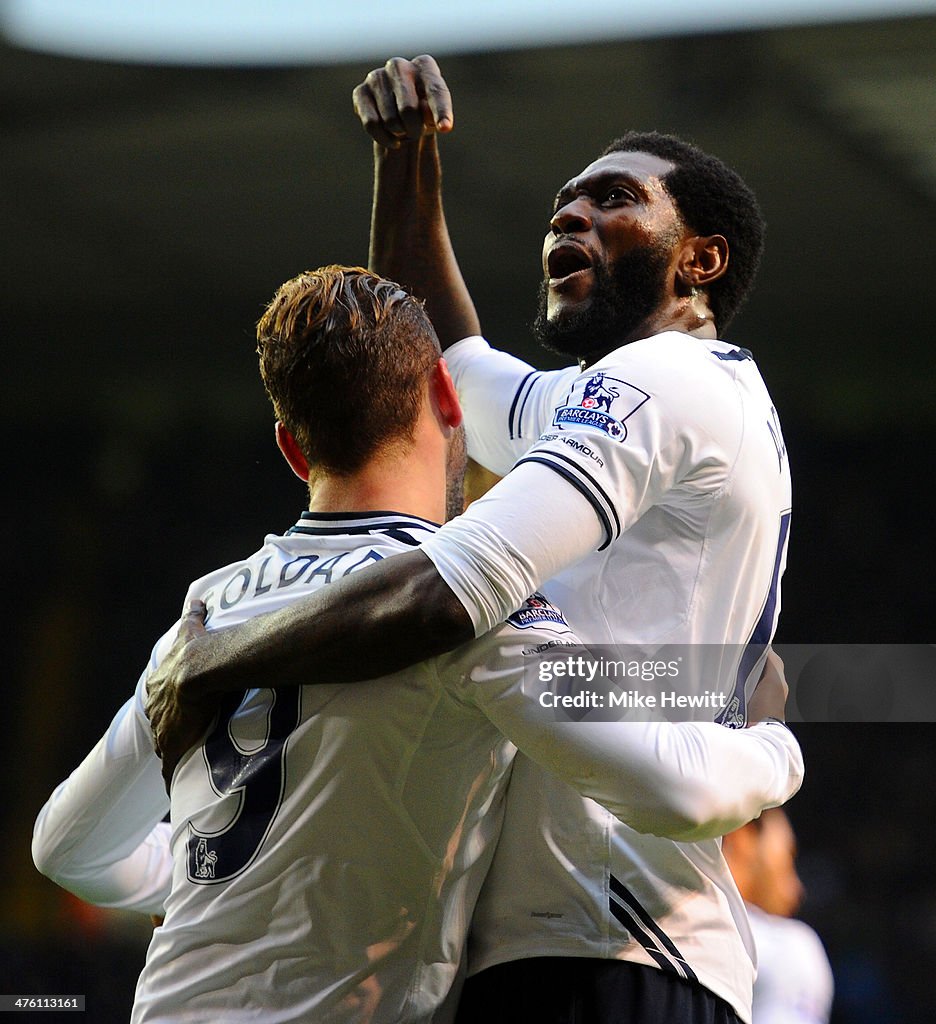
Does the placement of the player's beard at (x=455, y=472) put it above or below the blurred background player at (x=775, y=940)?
above

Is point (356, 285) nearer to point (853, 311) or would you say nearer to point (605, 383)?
point (605, 383)

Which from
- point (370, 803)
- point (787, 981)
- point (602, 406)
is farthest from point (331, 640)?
point (787, 981)

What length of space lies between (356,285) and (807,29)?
480 cm

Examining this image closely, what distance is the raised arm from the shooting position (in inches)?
93.4

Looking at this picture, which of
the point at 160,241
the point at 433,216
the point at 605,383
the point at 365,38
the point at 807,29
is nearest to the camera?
the point at 605,383

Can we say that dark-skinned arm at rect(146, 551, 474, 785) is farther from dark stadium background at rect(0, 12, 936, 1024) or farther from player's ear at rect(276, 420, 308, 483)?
dark stadium background at rect(0, 12, 936, 1024)

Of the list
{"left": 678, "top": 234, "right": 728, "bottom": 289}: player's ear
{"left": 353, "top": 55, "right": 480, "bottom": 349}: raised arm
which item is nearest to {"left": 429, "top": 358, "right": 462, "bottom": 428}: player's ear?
{"left": 678, "top": 234, "right": 728, "bottom": 289}: player's ear

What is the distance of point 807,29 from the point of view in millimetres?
5789

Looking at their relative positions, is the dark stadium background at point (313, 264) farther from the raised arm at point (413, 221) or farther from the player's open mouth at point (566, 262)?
the player's open mouth at point (566, 262)

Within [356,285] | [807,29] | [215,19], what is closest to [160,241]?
[215,19]

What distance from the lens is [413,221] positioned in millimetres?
2486

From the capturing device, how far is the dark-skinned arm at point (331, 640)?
56.6 inches

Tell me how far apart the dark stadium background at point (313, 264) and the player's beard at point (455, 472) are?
15.4 ft

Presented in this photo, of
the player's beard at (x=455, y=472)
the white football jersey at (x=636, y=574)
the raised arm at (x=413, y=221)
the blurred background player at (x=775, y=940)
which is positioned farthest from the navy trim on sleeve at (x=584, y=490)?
the blurred background player at (x=775, y=940)
